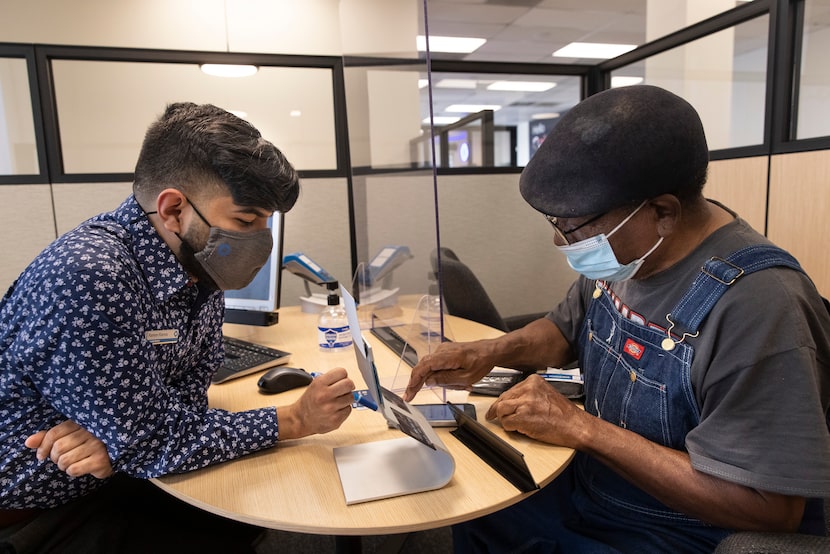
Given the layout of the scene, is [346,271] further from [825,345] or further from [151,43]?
[825,345]

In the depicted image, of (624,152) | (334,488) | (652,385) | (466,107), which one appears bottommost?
(334,488)

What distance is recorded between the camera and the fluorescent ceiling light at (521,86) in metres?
7.55

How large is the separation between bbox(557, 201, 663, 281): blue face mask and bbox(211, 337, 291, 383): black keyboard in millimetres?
929

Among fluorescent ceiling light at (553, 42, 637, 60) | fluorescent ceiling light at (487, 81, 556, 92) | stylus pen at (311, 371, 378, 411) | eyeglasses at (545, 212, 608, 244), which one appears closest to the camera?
eyeglasses at (545, 212, 608, 244)

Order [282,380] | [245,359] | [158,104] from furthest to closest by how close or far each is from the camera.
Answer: [158,104] → [245,359] → [282,380]

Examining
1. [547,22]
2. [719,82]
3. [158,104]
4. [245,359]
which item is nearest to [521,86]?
[547,22]

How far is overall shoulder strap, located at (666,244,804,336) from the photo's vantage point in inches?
33.9

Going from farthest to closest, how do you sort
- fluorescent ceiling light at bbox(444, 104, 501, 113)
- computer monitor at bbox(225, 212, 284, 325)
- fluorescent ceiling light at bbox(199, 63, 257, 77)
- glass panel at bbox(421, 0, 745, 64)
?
1. fluorescent ceiling light at bbox(444, 104, 501, 113)
2. glass panel at bbox(421, 0, 745, 64)
3. fluorescent ceiling light at bbox(199, 63, 257, 77)
4. computer monitor at bbox(225, 212, 284, 325)

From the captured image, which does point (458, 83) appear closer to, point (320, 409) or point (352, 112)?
point (352, 112)

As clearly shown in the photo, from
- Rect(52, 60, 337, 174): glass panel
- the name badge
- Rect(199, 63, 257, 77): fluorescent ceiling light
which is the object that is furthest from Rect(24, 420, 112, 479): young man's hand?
Rect(199, 63, 257, 77): fluorescent ceiling light

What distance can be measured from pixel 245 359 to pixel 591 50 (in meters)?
5.92

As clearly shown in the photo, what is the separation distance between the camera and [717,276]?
88 centimetres

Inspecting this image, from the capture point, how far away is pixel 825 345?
32.3 inches

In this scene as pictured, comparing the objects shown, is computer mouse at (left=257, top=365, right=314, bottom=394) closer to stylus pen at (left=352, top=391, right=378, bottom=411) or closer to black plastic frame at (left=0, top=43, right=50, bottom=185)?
stylus pen at (left=352, top=391, right=378, bottom=411)
